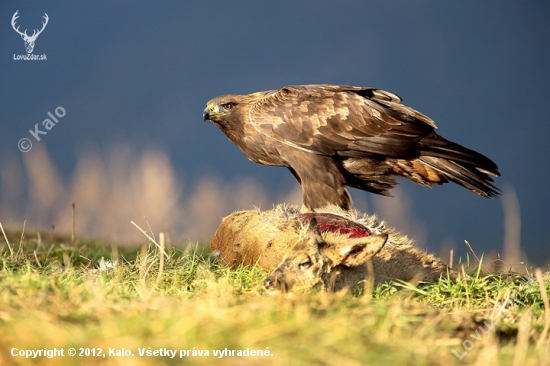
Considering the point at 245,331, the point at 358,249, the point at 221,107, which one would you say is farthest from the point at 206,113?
the point at 245,331

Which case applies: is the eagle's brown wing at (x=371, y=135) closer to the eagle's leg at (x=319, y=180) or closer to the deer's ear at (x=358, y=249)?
the eagle's leg at (x=319, y=180)

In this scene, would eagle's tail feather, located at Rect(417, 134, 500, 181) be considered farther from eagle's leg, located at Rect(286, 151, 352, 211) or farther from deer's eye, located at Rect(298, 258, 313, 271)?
deer's eye, located at Rect(298, 258, 313, 271)

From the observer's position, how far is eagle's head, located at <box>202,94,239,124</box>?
7.62 m

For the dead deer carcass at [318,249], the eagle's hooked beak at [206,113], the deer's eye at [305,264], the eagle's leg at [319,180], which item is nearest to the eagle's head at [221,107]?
the eagle's hooked beak at [206,113]

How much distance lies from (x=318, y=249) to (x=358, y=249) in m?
0.25

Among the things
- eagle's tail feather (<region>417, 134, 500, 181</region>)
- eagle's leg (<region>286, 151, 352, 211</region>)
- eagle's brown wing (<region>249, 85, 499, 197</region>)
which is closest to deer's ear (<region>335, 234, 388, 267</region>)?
eagle's leg (<region>286, 151, 352, 211</region>)

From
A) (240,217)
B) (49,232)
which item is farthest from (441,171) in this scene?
(49,232)

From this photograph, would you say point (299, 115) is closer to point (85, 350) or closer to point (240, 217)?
point (240, 217)

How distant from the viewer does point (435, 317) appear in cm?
Result: 303

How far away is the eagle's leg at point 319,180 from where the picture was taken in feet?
22.4

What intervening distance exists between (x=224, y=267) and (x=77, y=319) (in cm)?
245

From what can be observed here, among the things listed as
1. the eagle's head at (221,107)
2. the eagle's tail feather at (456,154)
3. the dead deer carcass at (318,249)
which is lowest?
the dead deer carcass at (318,249)

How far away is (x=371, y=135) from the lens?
7129 millimetres

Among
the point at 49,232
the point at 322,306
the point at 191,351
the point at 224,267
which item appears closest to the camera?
the point at 191,351
